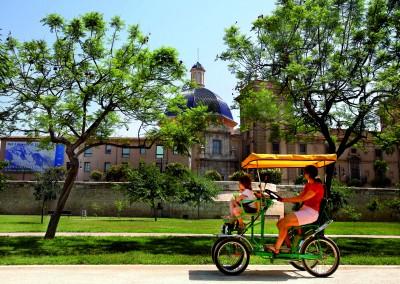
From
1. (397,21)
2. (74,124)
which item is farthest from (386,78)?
(74,124)

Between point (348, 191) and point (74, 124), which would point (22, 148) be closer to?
point (348, 191)

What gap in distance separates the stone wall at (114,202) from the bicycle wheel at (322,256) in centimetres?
3899

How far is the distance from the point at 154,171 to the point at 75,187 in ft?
41.5

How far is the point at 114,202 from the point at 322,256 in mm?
42532

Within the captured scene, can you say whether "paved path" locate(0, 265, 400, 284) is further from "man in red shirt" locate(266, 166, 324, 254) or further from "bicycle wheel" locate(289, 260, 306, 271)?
"man in red shirt" locate(266, 166, 324, 254)

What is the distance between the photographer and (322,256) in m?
8.35

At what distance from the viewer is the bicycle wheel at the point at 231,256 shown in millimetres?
8211

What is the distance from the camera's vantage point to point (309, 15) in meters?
16.5

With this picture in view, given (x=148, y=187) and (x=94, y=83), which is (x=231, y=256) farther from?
(x=148, y=187)

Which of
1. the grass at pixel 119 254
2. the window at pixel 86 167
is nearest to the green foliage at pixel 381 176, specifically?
the window at pixel 86 167

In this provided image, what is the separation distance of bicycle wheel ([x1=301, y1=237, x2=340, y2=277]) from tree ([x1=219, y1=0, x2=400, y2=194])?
8.38m

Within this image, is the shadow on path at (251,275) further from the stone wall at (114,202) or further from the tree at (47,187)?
the tree at (47,187)

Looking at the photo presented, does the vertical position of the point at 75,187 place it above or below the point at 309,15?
below

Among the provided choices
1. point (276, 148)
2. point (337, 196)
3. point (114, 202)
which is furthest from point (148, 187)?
point (276, 148)
